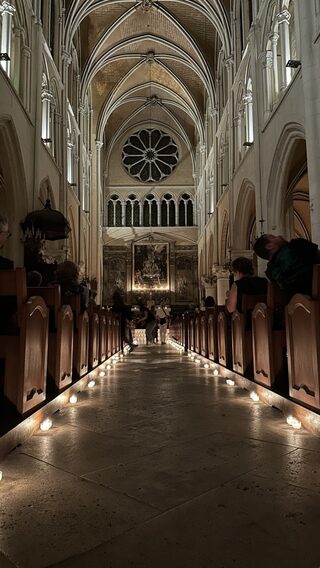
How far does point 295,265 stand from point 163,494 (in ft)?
6.22

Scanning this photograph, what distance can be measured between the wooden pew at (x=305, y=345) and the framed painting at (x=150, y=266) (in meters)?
22.0

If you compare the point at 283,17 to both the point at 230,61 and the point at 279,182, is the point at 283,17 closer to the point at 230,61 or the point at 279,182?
the point at 279,182

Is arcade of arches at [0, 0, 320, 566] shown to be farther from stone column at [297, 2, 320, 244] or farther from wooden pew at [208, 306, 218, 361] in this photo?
wooden pew at [208, 306, 218, 361]

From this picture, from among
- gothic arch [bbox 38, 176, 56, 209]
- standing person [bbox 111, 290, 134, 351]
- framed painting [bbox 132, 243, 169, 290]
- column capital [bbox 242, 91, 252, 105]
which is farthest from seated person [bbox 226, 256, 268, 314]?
framed painting [bbox 132, 243, 169, 290]

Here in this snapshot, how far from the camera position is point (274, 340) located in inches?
127

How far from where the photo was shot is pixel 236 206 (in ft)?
45.3

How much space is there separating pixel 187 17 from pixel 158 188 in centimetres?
1030

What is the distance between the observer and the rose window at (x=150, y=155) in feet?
87.9

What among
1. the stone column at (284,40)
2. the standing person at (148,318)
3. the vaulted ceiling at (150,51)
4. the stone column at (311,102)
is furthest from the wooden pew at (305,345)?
the vaulted ceiling at (150,51)

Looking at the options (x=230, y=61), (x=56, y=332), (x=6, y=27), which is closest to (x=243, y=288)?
(x=56, y=332)

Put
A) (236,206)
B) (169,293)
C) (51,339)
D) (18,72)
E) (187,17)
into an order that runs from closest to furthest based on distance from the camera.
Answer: (51,339)
(18,72)
(236,206)
(187,17)
(169,293)

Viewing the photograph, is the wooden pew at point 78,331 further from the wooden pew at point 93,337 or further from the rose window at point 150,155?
the rose window at point 150,155

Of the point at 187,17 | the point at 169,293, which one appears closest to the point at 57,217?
the point at 187,17

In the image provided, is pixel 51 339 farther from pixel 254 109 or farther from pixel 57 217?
pixel 254 109
